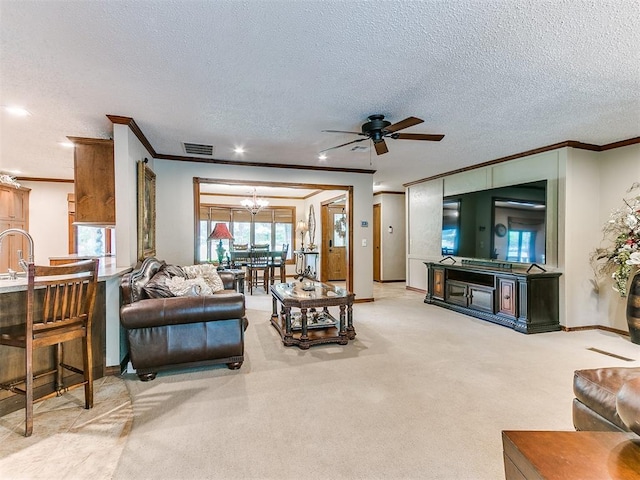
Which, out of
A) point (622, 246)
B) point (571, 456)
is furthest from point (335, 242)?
point (571, 456)

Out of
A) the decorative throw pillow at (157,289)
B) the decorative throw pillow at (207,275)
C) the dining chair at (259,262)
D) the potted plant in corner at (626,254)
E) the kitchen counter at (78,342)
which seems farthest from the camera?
the dining chair at (259,262)

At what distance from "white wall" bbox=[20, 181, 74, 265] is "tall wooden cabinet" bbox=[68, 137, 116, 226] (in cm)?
425

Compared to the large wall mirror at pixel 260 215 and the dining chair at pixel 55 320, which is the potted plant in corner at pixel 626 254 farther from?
the dining chair at pixel 55 320

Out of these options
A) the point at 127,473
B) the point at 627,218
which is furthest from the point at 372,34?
the point at 627,218

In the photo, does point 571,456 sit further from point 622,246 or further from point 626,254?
point 622,246

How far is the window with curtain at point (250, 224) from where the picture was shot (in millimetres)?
9141

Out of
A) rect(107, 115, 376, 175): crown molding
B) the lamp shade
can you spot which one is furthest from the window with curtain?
rect(107, 115, 376, 175): crown molding

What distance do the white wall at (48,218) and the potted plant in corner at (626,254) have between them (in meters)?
9.64

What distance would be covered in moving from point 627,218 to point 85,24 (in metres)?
5.63

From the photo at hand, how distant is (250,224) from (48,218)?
15.1 feet

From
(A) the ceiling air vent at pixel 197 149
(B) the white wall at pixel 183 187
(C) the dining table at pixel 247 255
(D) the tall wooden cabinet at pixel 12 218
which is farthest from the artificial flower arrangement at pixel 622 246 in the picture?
(D) the tall wooden cabinet at pixel 12 218

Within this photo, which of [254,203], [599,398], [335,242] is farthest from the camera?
[335,242]

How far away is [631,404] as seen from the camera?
908 mm

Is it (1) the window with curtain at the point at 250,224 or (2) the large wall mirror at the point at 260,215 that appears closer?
(2) the large wall mirror at the point at 260,215
